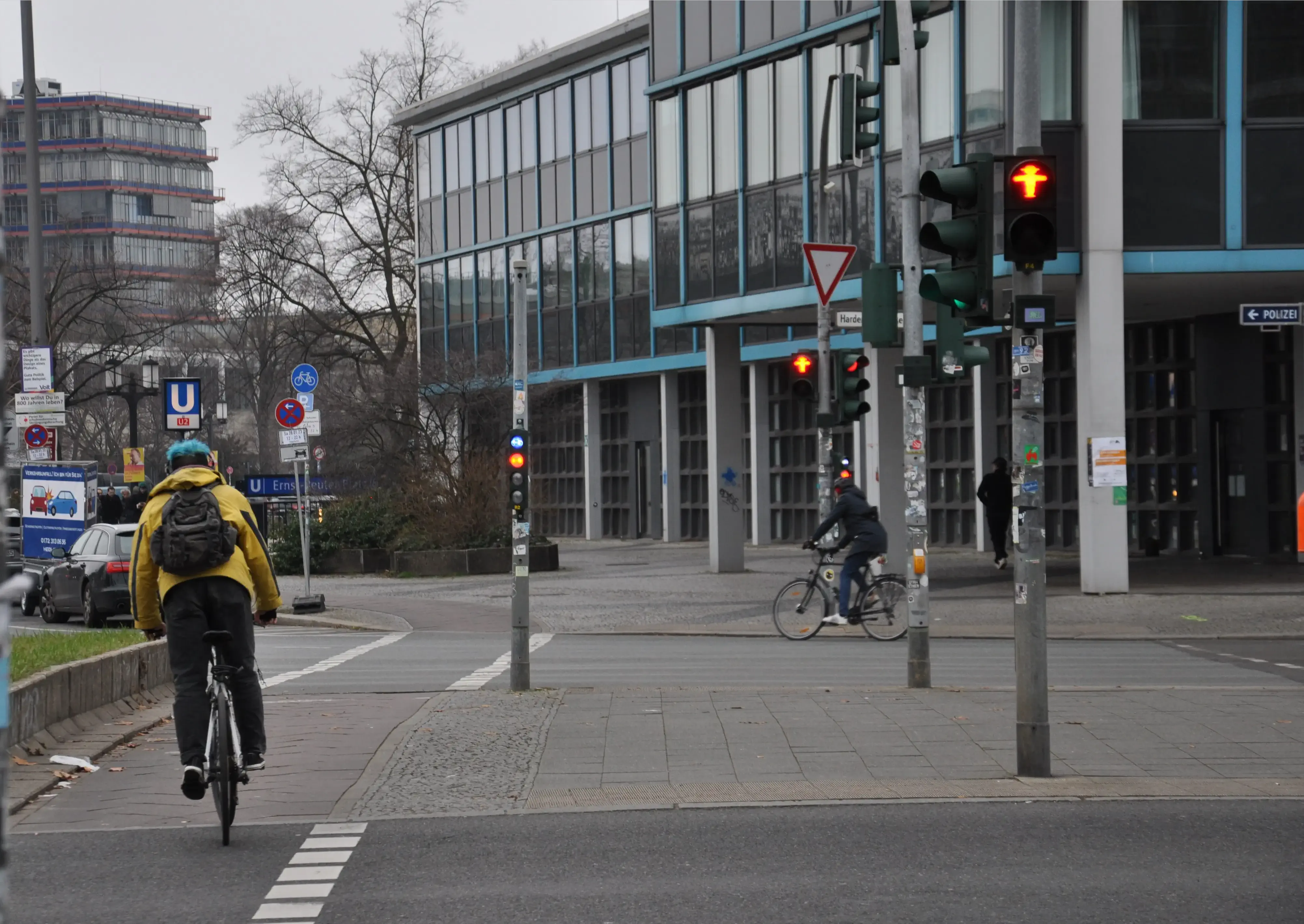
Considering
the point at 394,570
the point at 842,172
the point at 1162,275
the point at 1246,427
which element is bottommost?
the point at 394,570

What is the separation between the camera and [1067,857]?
22.7 feet

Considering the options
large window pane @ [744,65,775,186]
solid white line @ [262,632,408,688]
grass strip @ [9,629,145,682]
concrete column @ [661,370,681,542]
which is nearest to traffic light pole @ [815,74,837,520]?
large window pane @ [744,65,775,186]

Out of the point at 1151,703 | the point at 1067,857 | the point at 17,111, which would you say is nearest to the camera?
the point at 1067,857

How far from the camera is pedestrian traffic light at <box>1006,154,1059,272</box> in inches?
343

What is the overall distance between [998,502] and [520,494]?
17159 mm

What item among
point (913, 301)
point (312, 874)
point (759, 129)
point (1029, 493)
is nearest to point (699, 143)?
point (759, 129)

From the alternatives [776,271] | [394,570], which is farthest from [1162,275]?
[394,570]

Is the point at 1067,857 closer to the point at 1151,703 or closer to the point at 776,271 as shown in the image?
the point at 1151,703

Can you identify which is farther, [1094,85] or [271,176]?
[271,176]

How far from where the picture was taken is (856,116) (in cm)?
1596

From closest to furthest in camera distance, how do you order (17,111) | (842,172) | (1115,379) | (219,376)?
(1115,379), (842,172), (17,111), (219,376)

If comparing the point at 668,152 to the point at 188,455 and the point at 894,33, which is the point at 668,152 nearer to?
the point at 894,33

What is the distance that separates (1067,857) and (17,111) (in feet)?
95.9

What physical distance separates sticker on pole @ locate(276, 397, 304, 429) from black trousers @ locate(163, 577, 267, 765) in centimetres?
1858
